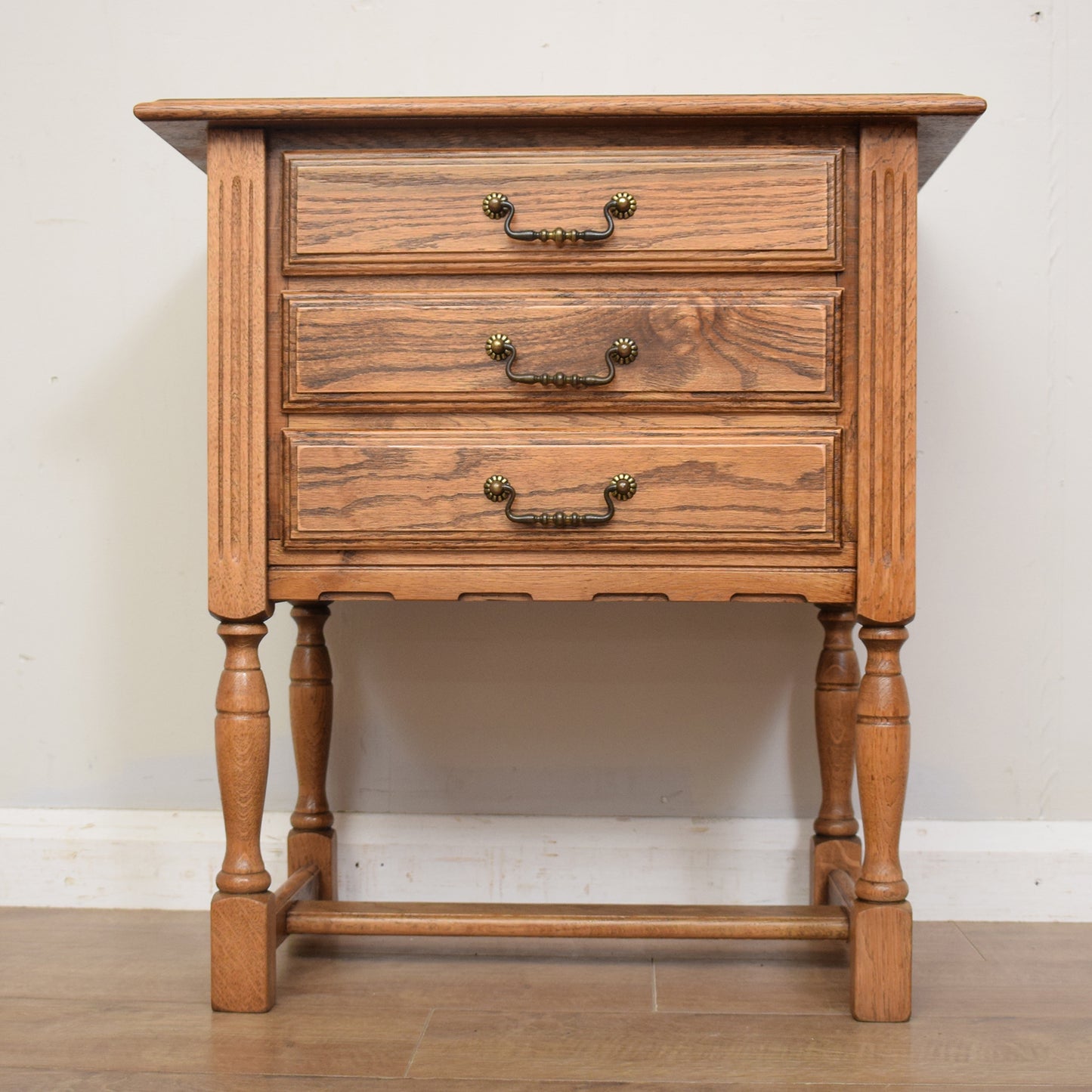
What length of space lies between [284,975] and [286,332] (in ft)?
2.44

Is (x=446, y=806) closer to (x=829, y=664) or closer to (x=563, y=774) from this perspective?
(x=563, y=774)

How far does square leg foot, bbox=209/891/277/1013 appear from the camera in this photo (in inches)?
46.2

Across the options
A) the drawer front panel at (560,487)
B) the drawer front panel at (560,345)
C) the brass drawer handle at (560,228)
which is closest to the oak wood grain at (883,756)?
the drawer front panel at (560,487)

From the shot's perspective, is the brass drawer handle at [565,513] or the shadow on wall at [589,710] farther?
the shadow on wall at [589,710]

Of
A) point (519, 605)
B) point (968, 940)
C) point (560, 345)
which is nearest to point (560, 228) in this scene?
point (560, 345)

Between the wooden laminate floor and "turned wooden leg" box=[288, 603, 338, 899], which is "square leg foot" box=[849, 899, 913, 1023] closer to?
the wooden laminate floor

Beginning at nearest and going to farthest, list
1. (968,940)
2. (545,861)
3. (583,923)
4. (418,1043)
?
(418,1043), (583,923), (968,940), (545,861)

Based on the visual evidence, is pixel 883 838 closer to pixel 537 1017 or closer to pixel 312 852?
pixel 537 1017

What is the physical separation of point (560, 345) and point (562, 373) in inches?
1.2

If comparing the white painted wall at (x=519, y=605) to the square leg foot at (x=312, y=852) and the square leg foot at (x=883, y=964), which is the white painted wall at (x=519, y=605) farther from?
the square leg foot at (x=883, y=964)

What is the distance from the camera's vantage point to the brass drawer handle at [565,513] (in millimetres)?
1138

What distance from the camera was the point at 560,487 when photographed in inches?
45.1

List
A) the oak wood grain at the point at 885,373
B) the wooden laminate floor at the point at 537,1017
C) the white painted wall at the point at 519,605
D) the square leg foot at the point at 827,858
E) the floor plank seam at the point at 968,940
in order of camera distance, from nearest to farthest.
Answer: the wooden laminate floor at the point at 537,1017
the oak wood grain at the point at 885,373
the floor plank seam at the point at 968,940
the square leg foot at the point at 827,858
the white painted wall at the point at 519,605

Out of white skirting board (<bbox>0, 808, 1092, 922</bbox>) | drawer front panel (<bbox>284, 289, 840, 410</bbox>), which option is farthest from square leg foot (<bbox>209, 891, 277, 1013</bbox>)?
drawer front panel (<bbox>284, 289, 840, 410</bbox>)
